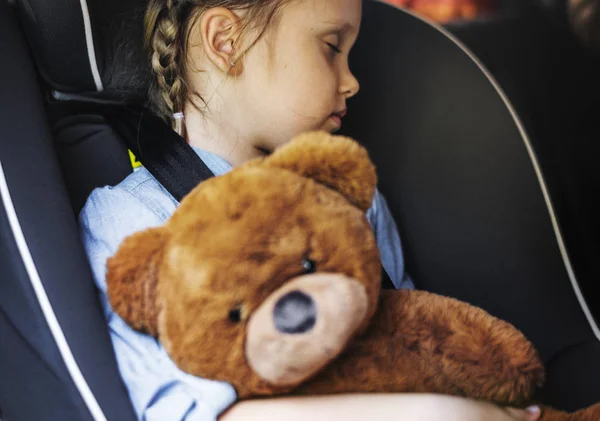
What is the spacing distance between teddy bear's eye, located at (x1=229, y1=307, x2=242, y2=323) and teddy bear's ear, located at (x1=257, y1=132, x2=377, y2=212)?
0.11 metres

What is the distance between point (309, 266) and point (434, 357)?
0.46ft

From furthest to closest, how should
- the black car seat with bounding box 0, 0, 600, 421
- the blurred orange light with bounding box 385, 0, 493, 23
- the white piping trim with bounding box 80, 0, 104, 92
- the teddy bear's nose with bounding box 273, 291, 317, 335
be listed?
1. the blurred orange light with bounding box 385, 0, 493, 23
2. the white piping trim with bounding box 80, 0, 104, 92
3. the black car seat with bounding box 0, 0, 600, 421
4. the teddy bear's nose with bounding box 273, 291, 317, 335

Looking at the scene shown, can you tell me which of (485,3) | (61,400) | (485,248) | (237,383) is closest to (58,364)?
(61,400)

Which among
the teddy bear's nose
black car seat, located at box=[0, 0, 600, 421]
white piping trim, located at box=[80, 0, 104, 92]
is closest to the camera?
the teddy bear's nose

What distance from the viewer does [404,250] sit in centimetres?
77

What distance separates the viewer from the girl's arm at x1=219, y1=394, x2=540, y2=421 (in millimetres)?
481

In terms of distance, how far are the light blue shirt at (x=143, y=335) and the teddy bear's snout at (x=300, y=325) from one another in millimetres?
51

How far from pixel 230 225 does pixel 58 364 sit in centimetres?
21

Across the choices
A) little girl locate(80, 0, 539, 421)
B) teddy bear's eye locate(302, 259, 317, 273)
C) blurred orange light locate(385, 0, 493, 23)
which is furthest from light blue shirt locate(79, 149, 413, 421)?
blurred orange light locate(385, 0, 493, 23)

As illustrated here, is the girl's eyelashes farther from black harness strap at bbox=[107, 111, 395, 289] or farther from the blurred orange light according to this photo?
the blurred orange light

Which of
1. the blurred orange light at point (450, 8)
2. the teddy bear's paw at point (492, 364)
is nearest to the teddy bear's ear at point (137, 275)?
the teddy bear's paw at point (492, 364)

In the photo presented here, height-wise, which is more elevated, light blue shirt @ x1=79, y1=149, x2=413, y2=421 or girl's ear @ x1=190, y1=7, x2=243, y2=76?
girl's ear @ x1=190, y1=7, x2=243, y2=76

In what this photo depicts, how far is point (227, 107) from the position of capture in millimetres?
597

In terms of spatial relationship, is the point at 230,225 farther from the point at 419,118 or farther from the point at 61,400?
the point at 419,118
